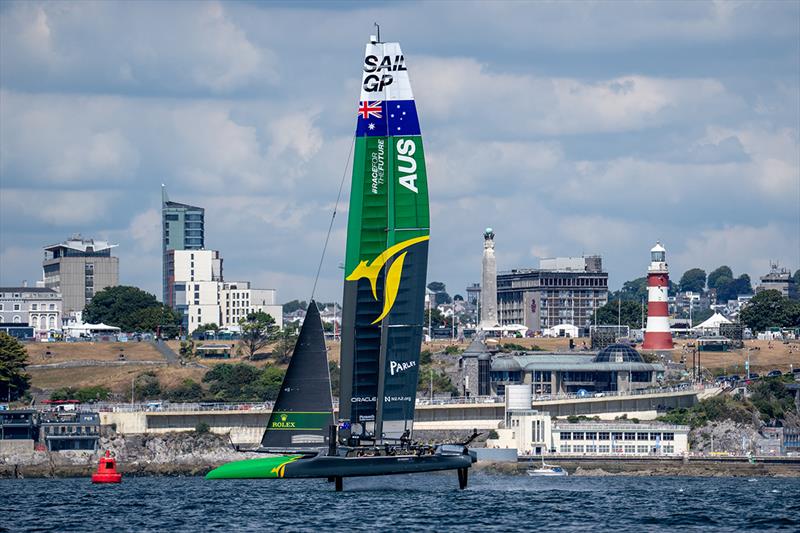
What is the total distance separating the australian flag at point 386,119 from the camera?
69562 mm

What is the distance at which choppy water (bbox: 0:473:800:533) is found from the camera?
6519cm

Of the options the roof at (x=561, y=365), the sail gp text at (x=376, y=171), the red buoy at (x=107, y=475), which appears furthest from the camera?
the roof at (x=561, y=365)

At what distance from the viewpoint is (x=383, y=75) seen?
70375mm

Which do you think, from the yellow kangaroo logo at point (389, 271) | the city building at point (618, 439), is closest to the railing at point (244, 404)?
the city building at point (618, 439)

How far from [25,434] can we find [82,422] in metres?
4.80

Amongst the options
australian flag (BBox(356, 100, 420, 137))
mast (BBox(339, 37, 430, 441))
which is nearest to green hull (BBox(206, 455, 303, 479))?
mast (BBox(339, 37, 430, 441))

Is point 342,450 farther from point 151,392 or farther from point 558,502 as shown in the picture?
point 151,392

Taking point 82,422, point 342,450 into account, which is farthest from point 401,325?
point 82,422

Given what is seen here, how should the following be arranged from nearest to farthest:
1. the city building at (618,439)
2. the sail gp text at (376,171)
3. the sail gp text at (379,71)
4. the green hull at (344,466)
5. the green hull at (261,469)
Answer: the green hull at (344,466)
the green hull at (261,469)
the sail gp text at (376,171)
the sail gp text at (379,71)
the city building at (618,439)

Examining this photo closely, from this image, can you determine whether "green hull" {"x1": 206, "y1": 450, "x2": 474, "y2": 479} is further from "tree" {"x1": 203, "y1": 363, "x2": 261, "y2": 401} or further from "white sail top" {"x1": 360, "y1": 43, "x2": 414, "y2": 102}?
"tree" {"x1": 203, "y1": 363, "x2": 261, "y2": 401}

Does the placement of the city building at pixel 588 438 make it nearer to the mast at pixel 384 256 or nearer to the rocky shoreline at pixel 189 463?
the rocky shoreline at pixel 189 463

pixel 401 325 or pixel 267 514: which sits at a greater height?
pixel 401 325

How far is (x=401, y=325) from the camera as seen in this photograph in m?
70.9

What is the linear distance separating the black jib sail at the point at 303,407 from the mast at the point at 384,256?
2.40 meters
